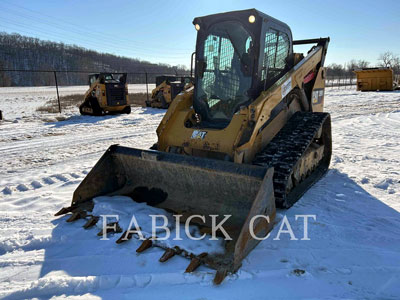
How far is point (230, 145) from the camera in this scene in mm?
3832

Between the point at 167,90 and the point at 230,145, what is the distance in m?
13.8

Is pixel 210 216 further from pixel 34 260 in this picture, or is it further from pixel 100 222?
pixel 34 260

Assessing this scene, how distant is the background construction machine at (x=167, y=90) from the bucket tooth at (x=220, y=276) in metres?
14.7

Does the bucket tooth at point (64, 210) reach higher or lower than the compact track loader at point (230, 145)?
lower

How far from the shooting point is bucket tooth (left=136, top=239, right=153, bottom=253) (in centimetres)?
298

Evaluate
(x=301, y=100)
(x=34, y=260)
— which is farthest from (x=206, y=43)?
(x=34, y=260)

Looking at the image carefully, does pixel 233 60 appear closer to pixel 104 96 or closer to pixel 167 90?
pixel 104 96

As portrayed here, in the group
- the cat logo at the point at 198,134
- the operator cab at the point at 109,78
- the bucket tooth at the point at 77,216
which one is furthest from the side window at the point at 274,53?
the operator cab at the point at 109,78

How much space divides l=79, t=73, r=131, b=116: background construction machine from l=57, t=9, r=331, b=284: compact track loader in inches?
403

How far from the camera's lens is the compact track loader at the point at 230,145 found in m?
3.39

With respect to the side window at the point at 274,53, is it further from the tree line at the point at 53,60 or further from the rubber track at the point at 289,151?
the tree line at the point at 53,60

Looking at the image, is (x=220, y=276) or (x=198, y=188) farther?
(x=198, y=188)

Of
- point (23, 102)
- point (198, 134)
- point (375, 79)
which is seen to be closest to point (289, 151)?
point (198, 134)

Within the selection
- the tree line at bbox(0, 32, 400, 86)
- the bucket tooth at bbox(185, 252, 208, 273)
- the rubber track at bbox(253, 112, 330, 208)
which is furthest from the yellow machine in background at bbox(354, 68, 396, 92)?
the tree line at bbox(0, 32, 400, 86)
